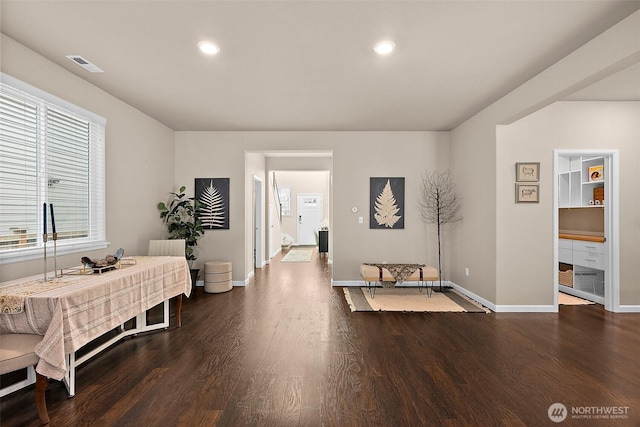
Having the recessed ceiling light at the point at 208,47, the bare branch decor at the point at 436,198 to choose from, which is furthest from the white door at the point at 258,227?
the recessed ceiling light at the point at 208,47

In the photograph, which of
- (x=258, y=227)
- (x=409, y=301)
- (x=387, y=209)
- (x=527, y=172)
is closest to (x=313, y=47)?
(x=527, y=172)

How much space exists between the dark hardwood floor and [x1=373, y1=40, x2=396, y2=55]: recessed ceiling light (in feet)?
8.46

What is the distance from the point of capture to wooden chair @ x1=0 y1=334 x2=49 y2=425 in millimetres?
1824

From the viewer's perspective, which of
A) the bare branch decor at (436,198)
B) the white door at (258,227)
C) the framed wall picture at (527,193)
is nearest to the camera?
the framed wall picture at (527,193)

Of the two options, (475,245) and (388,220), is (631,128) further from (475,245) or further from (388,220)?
(388,220)

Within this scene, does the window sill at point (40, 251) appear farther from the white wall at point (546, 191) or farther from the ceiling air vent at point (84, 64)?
the white wall at point (546, 191)

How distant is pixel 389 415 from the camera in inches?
78.1

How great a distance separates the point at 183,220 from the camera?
5324mm

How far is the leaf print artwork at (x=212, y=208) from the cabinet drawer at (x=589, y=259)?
5.46m

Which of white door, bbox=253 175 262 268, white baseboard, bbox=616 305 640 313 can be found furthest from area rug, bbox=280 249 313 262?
white baseboard, bbox=616 305 640 313

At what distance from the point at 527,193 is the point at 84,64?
497 cm

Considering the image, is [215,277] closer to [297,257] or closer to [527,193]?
[297,257]

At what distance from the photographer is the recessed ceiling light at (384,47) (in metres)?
2.60

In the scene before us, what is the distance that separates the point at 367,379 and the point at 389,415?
0.43 metres
